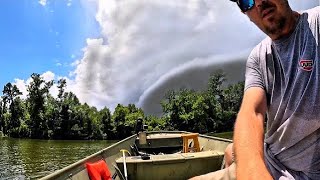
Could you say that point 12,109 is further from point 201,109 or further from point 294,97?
point 294,97

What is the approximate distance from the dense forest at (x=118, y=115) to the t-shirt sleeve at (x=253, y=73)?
89.0 metres

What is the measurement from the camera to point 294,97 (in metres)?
1.54

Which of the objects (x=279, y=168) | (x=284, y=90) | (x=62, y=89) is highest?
(x=62, y=89)

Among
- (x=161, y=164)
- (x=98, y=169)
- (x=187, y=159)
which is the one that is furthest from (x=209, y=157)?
(x=98, y=169)

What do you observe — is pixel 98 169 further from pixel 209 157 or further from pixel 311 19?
pixel 311 19

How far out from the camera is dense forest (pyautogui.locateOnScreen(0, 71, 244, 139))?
304 feet

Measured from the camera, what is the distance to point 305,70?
153 centimetres

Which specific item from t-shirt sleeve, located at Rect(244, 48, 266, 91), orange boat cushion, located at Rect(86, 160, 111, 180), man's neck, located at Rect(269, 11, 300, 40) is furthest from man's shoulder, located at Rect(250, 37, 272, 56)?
orange boat cushion, located at Rect(86, 160, 111, 180)

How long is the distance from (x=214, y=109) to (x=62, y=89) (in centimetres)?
4639

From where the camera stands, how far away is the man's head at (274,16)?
1587 millimetres

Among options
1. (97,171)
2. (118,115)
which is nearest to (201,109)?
(118,115)

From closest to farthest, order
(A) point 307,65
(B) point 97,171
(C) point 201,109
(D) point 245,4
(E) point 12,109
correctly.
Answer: (A) point 307,65
(D) point 245,4
(B) point 97,171
(C) point 201,109
(E) point 12,109

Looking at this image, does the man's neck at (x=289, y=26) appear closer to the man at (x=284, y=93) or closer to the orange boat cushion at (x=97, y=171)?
the man at (x=284, y=93)

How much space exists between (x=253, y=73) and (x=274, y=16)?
0.99ft
